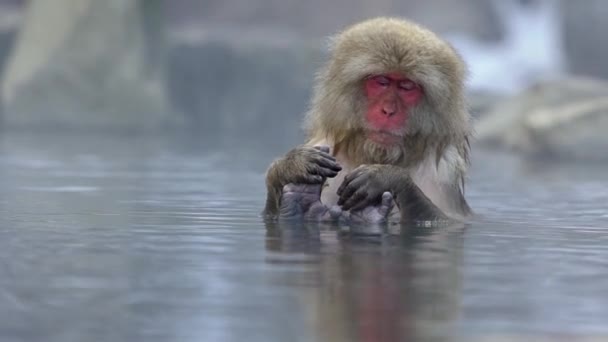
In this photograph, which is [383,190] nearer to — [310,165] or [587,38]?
[310,165]

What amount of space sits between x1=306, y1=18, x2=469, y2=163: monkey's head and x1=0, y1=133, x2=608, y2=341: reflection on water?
369 millimetres

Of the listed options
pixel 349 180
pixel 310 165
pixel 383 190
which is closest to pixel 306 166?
pixel 310 165

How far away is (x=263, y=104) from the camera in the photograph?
1917 centimetres

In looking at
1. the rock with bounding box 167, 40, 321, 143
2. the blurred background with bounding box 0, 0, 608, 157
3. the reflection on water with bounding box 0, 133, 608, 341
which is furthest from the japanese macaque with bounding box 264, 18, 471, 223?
the rock with bounding box 167, 40, 321, 143

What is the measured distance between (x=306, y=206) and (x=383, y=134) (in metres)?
0.39

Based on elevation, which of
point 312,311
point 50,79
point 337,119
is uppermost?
point 50,79

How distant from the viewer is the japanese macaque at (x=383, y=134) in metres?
5.98

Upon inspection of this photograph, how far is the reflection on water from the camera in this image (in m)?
3.49

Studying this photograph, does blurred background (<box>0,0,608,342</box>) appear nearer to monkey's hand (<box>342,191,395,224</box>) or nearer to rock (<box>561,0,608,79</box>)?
rock (<box>561,0,608,79</box>)

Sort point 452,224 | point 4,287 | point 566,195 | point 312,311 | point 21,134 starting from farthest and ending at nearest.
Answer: point 21,134 < point 566,195 < point 452,224 < point 4,287 < point 312,311

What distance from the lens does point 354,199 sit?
19.6 feet

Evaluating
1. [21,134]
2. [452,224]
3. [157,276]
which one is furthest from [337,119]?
[21,134]

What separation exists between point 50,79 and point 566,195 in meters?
10.2

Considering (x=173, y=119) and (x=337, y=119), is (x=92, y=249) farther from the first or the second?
(x=173, y=119)
